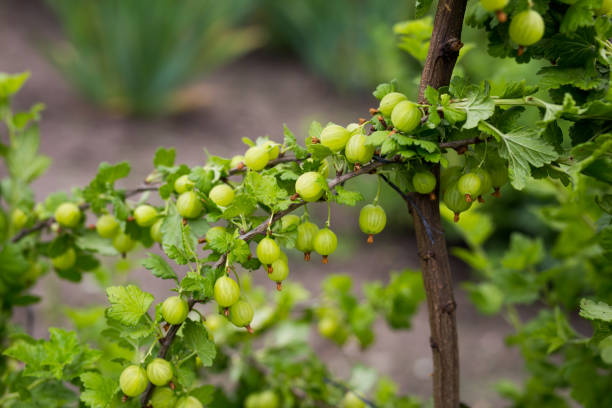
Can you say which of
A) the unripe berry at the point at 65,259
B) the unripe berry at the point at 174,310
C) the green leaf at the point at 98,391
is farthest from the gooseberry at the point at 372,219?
the unripe berry at the point at 65,259

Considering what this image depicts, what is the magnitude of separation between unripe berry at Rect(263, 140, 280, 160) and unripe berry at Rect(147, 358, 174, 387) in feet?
0.82

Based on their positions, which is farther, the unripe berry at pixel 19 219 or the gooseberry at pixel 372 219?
the unripe berry at pixel 19 219

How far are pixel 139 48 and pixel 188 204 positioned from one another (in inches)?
115

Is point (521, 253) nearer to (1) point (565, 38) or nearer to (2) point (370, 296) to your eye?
(2) point (370, 296)

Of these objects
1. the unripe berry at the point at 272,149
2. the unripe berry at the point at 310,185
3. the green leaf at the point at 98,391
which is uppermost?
the unripe berry at the point at 272,149

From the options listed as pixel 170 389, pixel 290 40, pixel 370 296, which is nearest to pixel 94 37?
pixel 290 40

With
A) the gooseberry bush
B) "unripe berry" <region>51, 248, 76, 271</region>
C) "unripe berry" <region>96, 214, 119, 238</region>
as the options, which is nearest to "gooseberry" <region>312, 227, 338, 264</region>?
the gooseberry bush

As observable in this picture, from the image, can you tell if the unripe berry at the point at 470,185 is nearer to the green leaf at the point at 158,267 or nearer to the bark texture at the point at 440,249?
the bark texture at the point at 440,249

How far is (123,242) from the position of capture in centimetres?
72

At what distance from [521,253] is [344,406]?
442mm

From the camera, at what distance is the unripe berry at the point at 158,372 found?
53cm

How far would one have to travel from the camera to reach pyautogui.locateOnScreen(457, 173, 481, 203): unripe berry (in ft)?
1.72

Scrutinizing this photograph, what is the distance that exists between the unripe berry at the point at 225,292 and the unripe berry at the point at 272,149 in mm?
155

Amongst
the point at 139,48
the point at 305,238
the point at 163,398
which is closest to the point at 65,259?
the point at 163,398
